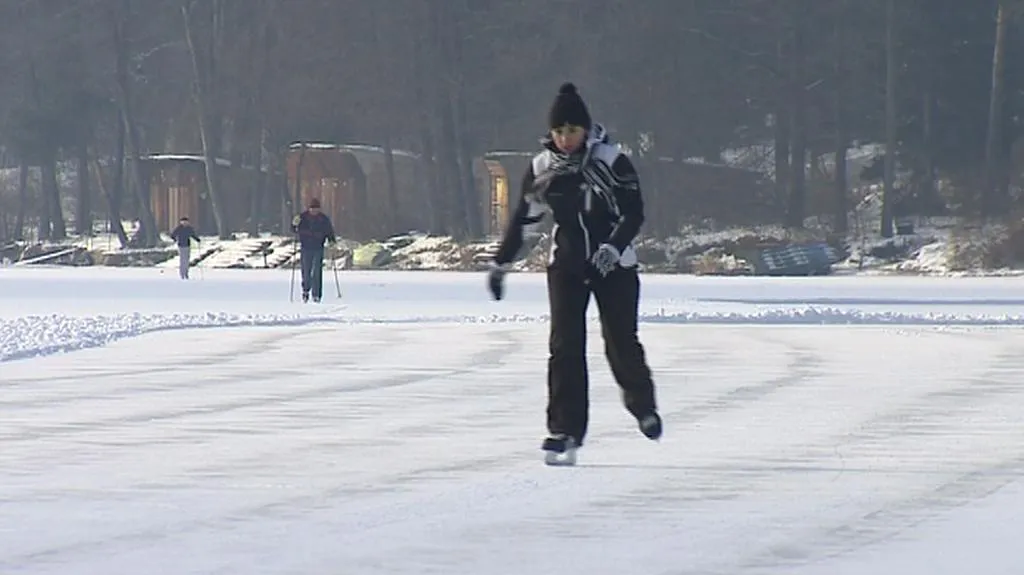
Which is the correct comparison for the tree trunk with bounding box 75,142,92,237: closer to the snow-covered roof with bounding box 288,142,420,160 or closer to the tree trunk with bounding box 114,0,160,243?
the tree trunk with bounding box 114,0,160,243

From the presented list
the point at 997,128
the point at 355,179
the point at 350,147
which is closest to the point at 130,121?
the point at 350,147

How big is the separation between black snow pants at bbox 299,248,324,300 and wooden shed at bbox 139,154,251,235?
43794 millimetres

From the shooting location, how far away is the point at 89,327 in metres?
23.0

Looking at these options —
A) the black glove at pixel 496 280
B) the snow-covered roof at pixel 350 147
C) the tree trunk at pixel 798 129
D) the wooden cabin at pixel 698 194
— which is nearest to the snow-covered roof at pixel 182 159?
the snow-covered roof at pixel 350 147

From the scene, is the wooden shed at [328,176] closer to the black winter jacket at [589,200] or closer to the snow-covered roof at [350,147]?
the snow-covered roof at [350,147]

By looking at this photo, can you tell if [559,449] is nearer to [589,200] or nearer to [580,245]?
[580,245]

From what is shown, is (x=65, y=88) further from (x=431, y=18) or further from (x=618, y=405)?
(x=618, y=405)

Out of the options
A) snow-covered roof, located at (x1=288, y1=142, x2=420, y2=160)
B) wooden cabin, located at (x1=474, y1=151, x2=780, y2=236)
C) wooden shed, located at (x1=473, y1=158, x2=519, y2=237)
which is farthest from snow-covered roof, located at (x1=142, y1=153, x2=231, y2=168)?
wooden cabin, located at (x1=474, y1=151, x2=780, y2=236)

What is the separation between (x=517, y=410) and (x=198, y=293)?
77.7ft

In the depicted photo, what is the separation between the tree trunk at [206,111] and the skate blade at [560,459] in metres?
59.9

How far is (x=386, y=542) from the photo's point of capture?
7.72 metres

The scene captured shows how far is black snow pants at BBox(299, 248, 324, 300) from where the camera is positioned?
1298 inches

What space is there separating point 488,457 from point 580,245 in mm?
1166

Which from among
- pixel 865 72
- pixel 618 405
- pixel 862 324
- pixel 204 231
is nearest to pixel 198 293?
pixel 862 324
